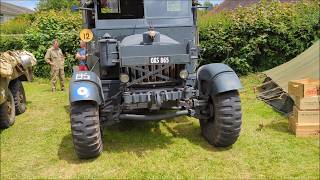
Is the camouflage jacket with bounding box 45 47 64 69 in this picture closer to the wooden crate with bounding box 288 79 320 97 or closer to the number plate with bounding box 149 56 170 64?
the number plate with bounding box 149 56 170 64

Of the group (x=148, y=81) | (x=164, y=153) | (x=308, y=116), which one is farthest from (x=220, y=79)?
(x=308, y=116)

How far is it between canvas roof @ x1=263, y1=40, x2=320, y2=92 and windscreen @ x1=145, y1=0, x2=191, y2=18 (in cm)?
263

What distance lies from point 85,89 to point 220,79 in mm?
1783

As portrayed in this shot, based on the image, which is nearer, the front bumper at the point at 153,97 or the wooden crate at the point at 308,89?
the front bumper at the point at 153,97

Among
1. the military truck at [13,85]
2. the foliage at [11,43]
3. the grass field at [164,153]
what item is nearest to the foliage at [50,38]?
the foliage at [11,43]

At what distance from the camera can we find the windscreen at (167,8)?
20.1ft

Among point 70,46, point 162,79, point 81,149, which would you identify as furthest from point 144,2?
point 70,46

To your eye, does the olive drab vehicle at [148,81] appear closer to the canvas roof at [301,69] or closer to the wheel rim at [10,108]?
the wheel rim at [10,108]

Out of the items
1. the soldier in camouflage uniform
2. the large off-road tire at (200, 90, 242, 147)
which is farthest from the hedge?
the large off-road tire at (200, 90, 242, 147)

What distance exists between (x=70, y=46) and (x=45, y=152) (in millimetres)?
8073

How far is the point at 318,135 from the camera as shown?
5.98 metres

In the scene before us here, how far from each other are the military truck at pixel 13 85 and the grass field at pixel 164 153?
0.94 feet

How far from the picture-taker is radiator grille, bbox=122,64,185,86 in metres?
5.33

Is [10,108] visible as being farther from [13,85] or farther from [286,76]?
[286,76]
